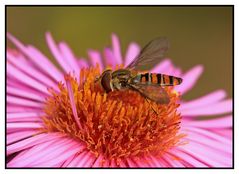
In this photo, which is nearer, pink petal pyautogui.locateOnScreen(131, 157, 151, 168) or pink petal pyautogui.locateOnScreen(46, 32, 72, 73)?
pink petal pyautogui.locateOnScreen(131, 157, 151, 168)

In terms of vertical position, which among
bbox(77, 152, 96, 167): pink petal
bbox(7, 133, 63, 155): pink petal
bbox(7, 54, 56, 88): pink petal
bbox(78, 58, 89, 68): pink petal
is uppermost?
bbox(78, 58, 89, 68): pink petal

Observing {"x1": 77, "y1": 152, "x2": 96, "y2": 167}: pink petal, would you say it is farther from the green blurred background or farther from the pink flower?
the green blurred background

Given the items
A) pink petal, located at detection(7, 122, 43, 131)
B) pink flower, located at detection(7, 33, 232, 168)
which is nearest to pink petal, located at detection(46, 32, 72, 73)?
pink flower, located at detection(7, 33, 232, 168)

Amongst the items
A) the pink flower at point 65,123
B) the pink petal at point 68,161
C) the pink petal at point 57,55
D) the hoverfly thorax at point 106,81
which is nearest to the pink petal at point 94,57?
the pink flower at point 65,123

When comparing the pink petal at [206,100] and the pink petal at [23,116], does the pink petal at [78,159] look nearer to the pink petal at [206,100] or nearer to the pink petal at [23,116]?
the pink petal at [23,116]

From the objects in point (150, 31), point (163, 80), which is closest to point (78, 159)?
point (163, 80)

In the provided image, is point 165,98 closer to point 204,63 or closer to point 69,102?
point 69,102
